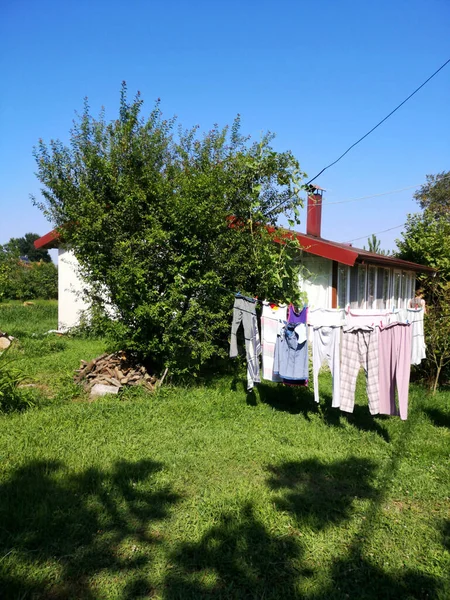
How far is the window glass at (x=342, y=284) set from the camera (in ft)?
33.1

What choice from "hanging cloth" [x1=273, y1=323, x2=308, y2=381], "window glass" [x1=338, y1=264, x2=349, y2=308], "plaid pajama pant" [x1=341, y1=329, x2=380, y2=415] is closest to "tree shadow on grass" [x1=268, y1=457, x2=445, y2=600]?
"plaid pajama pant" [x1=341, y1=329, x2=380, y2=415]

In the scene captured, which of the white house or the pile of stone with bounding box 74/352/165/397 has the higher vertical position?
the white house

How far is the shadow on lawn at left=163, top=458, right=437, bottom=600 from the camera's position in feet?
8.65

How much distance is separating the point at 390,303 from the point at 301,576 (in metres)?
11.6

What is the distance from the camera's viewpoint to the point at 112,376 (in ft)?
23.6

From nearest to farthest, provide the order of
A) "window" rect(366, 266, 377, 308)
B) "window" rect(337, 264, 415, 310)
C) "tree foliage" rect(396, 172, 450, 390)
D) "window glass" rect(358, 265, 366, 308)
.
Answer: "tree foliage" rect(396, 172, 450, 390)
"window" rect(337, 264, 415, 310)
"window glass" rect(358, 265, 366, 308)
"window" rect(366, 266, 377, 308)

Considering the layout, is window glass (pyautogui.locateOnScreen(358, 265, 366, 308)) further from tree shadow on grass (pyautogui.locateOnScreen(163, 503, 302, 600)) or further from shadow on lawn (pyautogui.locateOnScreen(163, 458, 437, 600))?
tree shadow on grass (pyautogui.locateOnScreen(163, 503, 302, 600))

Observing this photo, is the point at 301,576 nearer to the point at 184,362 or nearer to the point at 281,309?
the point at 281,309

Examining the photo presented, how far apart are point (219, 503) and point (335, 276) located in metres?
6.97

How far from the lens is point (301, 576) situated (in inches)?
109

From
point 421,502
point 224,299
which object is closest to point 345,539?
point 421,502

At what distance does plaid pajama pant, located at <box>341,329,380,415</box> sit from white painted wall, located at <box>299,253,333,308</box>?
15.2ft

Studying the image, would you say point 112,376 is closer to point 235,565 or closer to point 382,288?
point 235,565

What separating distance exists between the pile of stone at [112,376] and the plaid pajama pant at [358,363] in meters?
3.19
